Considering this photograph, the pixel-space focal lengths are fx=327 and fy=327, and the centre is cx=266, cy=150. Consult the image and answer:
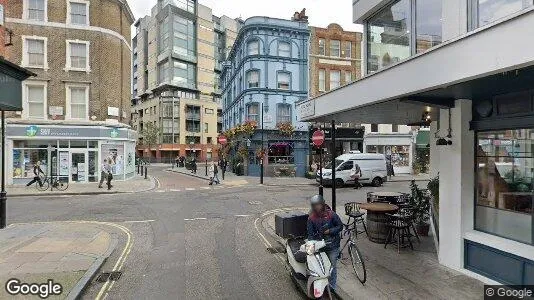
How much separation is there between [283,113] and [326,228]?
25.5 metres

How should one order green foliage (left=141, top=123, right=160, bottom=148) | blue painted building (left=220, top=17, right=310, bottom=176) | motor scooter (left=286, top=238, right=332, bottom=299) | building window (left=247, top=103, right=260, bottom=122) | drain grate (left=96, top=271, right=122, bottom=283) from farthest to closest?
green foliage (left=141, top=123, right=160, bottom=148), building window (left=247, top=103, right=260, bottom=122), blue painted building (left=220, top=17, right=310, bottom=176), drain grate (left=96, top=271, right=122, bottom=283), motor scooter (left=286, top=238, right=332, bottom=299)

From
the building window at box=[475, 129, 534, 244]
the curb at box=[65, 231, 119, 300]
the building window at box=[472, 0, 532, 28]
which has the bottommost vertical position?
the curb at box=[65, 231, 119, 300]

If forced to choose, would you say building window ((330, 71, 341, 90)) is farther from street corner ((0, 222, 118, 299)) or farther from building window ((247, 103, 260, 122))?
street corner ((0, 222, 118, 299))

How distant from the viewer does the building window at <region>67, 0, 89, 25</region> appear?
23.9 m

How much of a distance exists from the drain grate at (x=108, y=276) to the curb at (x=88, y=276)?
136 millimetres

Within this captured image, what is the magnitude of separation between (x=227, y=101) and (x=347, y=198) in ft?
94.3

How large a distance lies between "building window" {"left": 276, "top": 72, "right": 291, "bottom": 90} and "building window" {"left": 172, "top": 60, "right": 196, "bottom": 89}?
40.8m

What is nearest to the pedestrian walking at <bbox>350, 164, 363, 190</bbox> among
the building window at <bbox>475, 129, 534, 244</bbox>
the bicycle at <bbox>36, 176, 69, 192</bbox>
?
the building window at <bbox>475, 129, 534, 244</bbox>

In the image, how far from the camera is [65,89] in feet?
77.0

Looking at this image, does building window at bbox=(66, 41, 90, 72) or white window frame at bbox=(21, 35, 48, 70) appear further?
building window at bbox=(66, 41, 90, 72)

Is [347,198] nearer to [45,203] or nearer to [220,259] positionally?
[220,259]

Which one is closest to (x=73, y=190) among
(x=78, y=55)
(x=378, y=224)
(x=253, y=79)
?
(x=78, y=55)

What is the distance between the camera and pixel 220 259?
7602mm

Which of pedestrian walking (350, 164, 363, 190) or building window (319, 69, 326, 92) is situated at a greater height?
building window (319, 69, 326, 92)
